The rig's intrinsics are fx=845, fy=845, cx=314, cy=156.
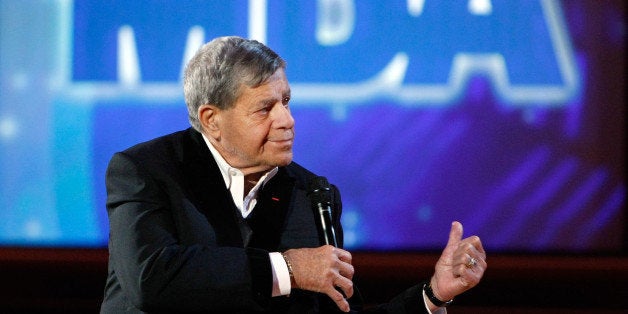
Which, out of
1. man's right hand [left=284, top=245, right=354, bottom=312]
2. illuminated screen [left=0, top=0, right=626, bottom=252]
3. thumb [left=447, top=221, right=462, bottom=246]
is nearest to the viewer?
man's right hand [left=284, top=245, right=354, bottom=312]

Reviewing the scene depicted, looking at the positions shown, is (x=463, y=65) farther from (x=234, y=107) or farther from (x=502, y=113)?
(x=234, y=107)

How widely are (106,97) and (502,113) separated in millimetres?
1390

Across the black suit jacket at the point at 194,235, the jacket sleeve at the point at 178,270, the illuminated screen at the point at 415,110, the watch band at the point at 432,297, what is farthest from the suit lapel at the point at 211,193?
the illuminated screen at the point at 415,110

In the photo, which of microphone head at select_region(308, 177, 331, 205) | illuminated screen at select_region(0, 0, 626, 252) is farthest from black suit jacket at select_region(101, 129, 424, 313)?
illuminated screen at select_region(0, 0, 626, 252)

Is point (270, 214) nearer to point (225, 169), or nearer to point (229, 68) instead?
point (225, 169)

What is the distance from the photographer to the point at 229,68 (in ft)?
6.06

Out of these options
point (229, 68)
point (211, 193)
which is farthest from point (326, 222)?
point (229, 68)

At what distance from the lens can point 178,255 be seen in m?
1.71

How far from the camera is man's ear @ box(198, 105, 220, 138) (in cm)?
192

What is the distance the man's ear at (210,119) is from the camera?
1.92m

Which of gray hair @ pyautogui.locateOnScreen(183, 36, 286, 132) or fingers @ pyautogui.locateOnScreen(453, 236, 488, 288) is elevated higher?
gray hair @ pyautogui.locateOnScreen(183, 36, 286, 132)

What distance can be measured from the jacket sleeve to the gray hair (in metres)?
0.29

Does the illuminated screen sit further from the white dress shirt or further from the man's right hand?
the man's right hand

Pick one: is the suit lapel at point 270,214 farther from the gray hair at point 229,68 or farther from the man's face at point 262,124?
the gray hair at point 229,68
